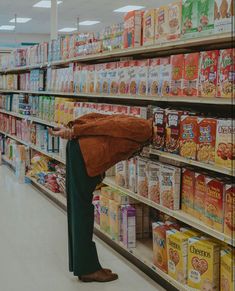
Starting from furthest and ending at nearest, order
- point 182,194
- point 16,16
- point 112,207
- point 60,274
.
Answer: point 16,16
point 112,207
point 60,274
point 182,194

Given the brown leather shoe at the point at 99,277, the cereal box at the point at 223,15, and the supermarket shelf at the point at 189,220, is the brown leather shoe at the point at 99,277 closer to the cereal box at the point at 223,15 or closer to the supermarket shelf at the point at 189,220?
the supermarket shelf at the point at 189,220

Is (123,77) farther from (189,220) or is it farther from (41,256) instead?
(41,256)

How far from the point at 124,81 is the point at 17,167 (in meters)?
4.09

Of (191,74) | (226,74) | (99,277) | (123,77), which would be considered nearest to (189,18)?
(191,74)

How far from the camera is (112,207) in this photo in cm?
423

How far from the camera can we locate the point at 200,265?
10.1ft

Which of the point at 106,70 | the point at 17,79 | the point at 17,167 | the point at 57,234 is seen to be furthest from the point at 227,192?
the point at 17,79

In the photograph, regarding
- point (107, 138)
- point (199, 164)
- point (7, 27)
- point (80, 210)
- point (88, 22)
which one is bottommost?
point (80, 210)

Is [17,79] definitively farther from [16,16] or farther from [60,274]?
[16,16]

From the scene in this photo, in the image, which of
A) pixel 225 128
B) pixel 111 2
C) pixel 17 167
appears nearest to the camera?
pixel 225 128

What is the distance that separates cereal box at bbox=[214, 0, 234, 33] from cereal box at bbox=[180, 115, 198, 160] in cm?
59

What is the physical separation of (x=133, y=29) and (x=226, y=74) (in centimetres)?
132

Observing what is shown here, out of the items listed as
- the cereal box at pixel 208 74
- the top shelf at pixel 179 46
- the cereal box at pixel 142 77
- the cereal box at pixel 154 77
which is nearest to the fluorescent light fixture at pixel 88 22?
the top shelf at pixel 179 46

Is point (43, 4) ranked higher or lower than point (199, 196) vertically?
higher
